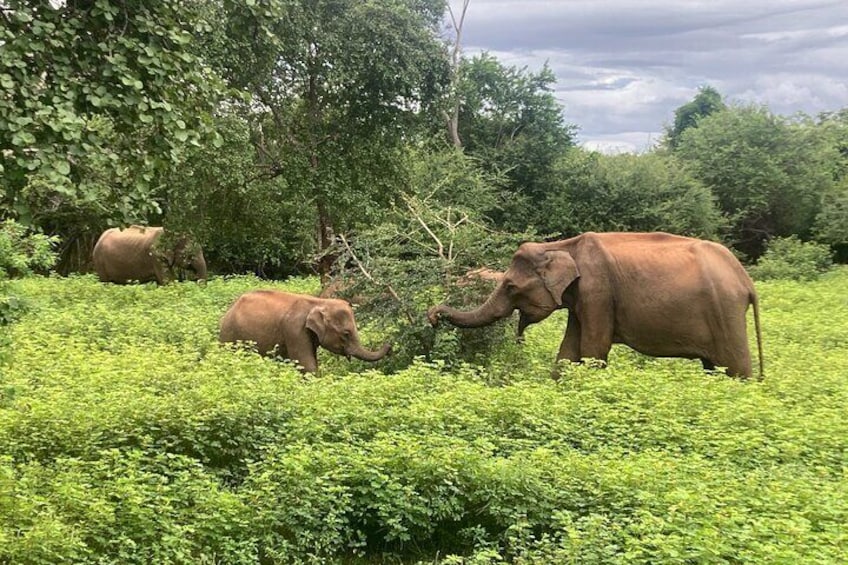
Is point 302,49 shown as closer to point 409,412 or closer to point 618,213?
point 409,412

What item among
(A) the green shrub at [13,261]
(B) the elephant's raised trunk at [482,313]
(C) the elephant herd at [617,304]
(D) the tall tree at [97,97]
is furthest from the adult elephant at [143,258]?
(D) the tall tree at [97,97]

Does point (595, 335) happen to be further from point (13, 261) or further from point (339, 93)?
point (339, 93)

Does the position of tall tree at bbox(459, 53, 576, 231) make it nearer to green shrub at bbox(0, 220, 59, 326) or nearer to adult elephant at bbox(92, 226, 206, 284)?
adult elephant at bbox(92, 226, 206, 284)

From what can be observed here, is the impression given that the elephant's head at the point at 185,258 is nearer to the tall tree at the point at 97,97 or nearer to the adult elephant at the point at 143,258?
the adult elephant at the point at 143,258

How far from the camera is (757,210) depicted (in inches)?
1104

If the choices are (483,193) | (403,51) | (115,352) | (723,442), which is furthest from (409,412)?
(483,193)

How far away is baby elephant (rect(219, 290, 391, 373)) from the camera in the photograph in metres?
9.61

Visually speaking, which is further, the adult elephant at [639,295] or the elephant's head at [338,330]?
the elephant's head at [338,330]

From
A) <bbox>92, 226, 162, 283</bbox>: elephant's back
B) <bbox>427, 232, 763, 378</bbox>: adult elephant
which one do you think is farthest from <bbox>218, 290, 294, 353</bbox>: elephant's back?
<bbox>92, 226, 162, 283</bbox>: elephant's back

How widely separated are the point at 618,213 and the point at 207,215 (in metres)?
15.9

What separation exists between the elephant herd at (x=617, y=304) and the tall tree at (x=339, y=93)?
5766mm

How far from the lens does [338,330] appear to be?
959cm

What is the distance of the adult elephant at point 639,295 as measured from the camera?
864 centimetres

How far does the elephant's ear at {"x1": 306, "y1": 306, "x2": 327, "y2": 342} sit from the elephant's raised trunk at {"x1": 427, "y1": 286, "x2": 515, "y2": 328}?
1.35m
